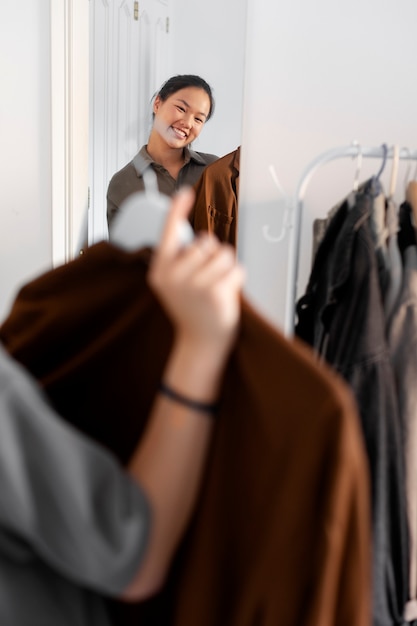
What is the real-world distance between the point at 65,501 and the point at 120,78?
1.00 meters

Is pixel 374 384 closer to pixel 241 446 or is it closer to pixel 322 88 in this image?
pixel 241 446

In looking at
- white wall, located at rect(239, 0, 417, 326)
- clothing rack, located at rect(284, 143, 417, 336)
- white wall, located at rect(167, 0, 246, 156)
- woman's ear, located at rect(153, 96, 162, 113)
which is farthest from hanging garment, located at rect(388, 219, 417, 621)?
woman's ear, located at rect(153, 96, 162, 113)

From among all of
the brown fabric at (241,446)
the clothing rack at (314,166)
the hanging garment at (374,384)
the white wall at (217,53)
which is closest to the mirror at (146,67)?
the white wall at (217,53)

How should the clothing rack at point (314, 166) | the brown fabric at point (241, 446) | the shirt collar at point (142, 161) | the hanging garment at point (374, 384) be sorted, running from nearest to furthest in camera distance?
the brown fabric at point (241, 446)
the hanging garment at point (374, 384)
the clothing rack at point (314, 166)
the shirt collar at point (142, 161)

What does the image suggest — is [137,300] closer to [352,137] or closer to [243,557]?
[243,557]

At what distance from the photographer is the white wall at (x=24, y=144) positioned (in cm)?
126

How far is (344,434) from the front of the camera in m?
0.41

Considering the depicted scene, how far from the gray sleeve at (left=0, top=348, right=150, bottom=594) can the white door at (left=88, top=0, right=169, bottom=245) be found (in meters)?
0.84

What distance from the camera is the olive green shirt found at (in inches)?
45.2

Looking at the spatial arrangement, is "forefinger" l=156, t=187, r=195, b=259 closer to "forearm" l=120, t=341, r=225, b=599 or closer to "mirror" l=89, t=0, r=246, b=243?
"forearm" l=120, t=341, r=225, b=599

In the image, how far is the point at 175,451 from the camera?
0.48 meters

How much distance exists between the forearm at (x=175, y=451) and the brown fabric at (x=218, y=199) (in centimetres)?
70

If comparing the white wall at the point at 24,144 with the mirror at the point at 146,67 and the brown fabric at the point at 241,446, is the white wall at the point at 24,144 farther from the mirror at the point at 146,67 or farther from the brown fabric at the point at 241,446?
the brown fabric at the point at 241,446

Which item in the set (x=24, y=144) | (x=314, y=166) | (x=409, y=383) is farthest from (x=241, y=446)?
(x=24, y=144)
